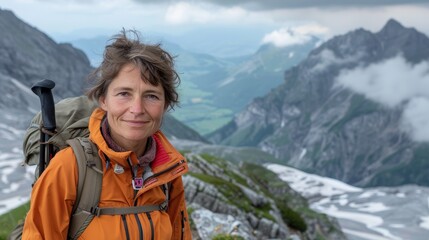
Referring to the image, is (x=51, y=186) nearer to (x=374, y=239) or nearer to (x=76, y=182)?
(x=76, y=182)

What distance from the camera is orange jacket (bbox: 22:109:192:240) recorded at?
5.22 meters

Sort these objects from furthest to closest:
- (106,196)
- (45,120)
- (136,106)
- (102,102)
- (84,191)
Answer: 1. (102,102)
2. (45,120)
3. (136,106)
4. (106,196)
5. (84,191)

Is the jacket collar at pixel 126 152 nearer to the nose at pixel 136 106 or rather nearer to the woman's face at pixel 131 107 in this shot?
the woman's face at pixel 131 107

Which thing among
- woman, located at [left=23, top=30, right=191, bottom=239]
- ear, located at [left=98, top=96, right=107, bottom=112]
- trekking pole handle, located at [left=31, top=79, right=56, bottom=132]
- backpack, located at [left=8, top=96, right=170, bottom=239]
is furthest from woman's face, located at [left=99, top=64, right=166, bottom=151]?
trekking pole handle, located at [left=31, top=79, right=56, bottom=132]

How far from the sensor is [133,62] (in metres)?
5.79

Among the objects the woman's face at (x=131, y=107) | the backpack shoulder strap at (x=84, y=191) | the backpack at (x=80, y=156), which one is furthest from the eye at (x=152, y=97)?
the backpack shoulder strap at (x=84, y=191)

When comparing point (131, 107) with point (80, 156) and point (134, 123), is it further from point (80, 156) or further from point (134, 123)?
point (80, 156)

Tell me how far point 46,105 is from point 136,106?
117 centimetres

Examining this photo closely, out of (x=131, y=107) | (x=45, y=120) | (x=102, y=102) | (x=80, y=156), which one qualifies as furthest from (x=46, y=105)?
(x=131, y=107)

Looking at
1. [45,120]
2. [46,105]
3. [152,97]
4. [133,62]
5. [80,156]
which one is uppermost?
[133,62]

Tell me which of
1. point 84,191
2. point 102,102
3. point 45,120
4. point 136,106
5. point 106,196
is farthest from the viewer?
point 102,102

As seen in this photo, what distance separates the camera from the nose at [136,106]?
573 centimetres

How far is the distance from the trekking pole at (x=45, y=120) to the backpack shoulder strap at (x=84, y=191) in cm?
52

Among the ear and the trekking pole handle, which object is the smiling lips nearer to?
the ear
